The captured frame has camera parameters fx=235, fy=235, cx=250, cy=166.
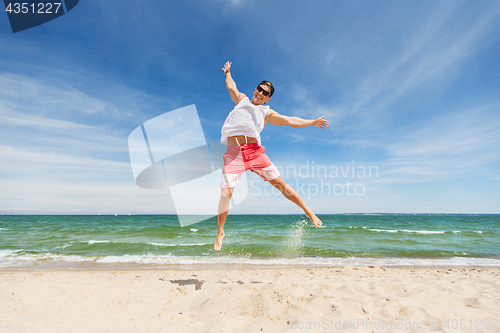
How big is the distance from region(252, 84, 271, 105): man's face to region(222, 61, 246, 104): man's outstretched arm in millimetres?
218

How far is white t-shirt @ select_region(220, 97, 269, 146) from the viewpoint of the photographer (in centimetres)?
288

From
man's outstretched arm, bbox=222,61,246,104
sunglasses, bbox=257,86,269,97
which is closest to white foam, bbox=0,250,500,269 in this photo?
man's outstretched arm, bbox=222,61,246,104

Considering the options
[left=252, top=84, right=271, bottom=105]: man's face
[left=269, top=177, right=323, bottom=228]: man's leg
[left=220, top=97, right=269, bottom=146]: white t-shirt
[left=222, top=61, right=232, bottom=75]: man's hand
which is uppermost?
[left=222, top=61, right=232, bottom=75]: man's hand

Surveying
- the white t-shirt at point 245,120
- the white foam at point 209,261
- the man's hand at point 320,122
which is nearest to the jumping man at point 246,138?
the white t-shirt at point 245,120

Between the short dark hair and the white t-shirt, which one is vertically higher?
the short dark hair

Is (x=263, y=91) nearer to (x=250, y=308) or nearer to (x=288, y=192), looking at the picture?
(x=288, y=192)

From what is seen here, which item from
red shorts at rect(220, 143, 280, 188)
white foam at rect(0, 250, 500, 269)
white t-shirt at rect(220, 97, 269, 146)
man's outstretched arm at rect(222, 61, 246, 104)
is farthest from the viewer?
white foam at rect(0, 250, 500, 269)

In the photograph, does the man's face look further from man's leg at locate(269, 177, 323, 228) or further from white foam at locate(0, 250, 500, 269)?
white foam at locate(0, 250, 500, 269)

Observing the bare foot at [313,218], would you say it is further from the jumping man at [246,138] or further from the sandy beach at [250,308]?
the sandy beach at [250,308]

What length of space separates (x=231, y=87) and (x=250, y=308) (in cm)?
369

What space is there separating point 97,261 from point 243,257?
636 cm

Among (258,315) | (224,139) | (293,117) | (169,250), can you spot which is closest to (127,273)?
(169,250)

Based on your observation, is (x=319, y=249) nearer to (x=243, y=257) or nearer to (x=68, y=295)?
(x=243, y=257)

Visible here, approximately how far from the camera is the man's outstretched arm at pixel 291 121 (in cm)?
314
